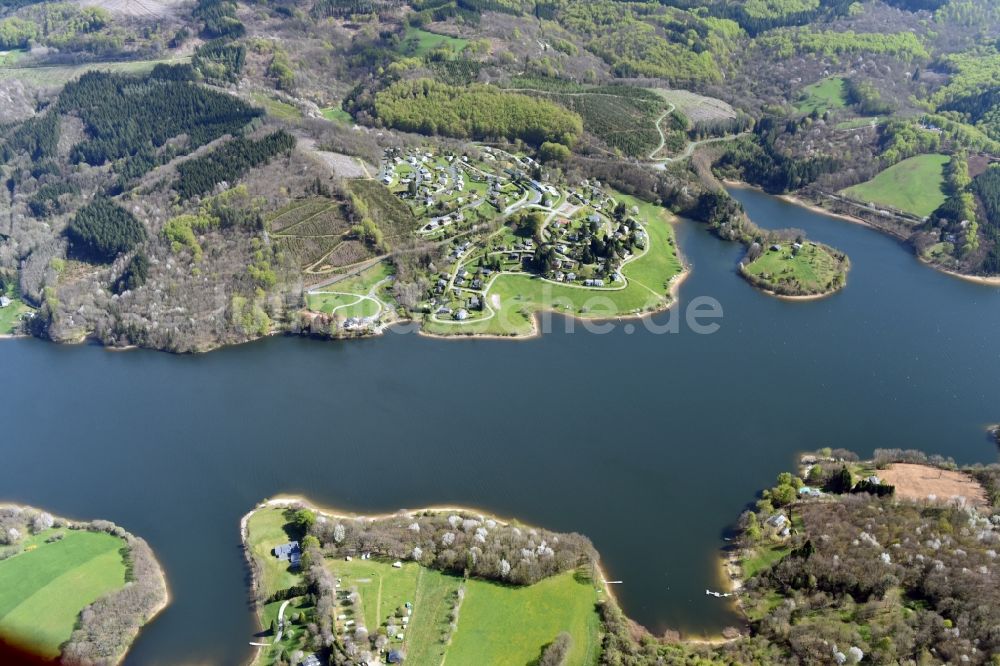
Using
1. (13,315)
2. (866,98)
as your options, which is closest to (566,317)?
(13,315)

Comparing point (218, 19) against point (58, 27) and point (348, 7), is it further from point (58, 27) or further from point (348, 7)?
point (58, 27)

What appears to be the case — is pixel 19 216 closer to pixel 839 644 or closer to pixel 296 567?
pixel 296 567

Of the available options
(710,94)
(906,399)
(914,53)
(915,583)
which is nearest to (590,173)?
(710,94)

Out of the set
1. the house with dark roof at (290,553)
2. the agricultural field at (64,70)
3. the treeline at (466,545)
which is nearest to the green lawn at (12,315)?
the house with dark roof at (290,553)

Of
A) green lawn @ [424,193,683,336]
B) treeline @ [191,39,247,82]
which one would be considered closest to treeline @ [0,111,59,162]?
treeline @ [191,39,247,82]

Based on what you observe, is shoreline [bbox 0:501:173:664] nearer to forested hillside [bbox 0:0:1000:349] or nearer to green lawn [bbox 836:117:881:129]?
forested hillside [bbox 0:0:1000:349]

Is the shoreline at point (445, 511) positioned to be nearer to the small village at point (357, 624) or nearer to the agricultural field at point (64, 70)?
the small village at point (357, 624)
